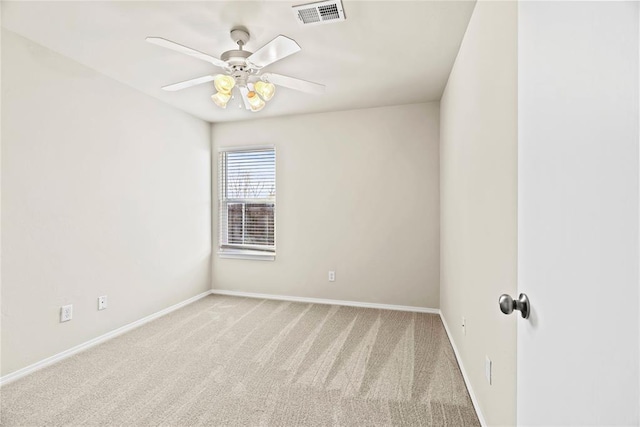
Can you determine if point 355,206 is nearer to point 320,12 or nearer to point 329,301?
point 329,301

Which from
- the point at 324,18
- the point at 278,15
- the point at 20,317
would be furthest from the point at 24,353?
the point at 324,18

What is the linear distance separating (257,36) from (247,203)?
8.21 ft

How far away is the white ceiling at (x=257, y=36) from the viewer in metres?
1.94

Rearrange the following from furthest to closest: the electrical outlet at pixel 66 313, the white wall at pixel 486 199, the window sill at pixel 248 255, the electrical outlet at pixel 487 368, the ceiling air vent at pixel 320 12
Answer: the window sill at pixel 248 255 → the electrical outlet at pixel 66 313 → the ceiling air vent at pixel 320 12 → the electrical outlet at pixel 487 368 → the white wall at pixel 486 199

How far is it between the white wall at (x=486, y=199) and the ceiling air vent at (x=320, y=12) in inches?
32.2

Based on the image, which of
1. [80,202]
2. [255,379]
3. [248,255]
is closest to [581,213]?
[255,379]

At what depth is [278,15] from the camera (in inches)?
78.8

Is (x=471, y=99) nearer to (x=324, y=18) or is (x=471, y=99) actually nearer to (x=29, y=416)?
(x=324, y=18)

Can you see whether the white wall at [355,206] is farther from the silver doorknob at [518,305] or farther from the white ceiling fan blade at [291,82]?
the silver doorknob at [518,305]

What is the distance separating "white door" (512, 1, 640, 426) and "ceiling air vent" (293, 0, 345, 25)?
55.4 inches

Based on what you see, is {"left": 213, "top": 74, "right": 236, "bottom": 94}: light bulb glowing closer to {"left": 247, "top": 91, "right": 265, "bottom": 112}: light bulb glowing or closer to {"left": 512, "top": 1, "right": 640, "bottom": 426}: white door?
{"left": 247, "top": 91, "right": 265, "bottom": 112}: light bulb glowing

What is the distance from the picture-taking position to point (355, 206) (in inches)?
153

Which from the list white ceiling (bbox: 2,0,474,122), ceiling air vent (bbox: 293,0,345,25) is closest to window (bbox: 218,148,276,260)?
white ceiling (bbox: 2,0,474,122)

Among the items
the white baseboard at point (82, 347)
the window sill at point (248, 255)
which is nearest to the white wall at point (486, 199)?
the window sill at point (248, 255)
